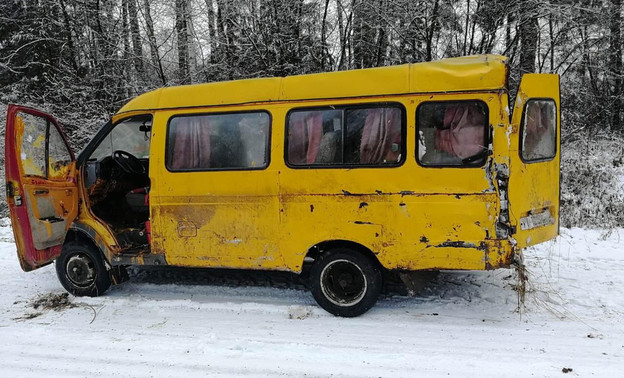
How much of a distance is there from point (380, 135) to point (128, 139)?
336cm

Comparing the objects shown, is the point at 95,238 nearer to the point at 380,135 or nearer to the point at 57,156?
the point at 57,156

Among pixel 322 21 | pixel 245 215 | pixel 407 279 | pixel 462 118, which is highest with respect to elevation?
pixel 322 21

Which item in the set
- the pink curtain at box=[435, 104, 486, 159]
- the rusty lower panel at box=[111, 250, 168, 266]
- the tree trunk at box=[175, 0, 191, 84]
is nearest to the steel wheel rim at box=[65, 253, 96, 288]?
the rusty lower panel at box=[111, 250, 168, 266]

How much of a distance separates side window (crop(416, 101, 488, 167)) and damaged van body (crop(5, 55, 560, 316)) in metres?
0.01

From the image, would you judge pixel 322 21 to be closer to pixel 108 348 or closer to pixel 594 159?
pixel 594 159

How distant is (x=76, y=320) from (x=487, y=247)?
416 cm

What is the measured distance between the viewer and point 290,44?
10.7m

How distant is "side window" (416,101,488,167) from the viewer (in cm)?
369

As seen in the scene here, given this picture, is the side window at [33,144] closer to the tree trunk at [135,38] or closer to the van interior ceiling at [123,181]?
the van interior ceiling at [123,181]

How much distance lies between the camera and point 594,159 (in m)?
11.7

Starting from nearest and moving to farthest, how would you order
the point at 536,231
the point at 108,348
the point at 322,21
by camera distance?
the point at 108,348
the point at 536,231
the point at 322,21

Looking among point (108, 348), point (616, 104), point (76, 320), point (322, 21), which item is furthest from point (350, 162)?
point (616, 104)

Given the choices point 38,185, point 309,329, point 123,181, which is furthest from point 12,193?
point 309,329

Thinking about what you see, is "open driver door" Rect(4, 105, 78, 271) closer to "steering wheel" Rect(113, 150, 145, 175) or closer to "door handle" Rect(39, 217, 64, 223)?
"door handle" Rect(39, 217, 64, 223)
